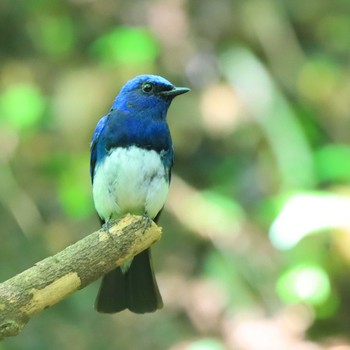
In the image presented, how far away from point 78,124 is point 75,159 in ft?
1.23

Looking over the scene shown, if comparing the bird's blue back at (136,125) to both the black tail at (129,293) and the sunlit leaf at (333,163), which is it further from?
the sunlit leaf at (333,163)

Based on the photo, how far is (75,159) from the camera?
599 centimetres

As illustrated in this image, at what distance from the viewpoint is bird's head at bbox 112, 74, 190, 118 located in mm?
4164

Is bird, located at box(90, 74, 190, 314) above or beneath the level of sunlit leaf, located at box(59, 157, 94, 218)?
beneath

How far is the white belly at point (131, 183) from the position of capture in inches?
152

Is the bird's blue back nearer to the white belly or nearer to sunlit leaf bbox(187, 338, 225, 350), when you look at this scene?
the white belly

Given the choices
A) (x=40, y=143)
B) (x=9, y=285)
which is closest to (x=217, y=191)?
(x=40, y=143)

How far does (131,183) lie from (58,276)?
862mm

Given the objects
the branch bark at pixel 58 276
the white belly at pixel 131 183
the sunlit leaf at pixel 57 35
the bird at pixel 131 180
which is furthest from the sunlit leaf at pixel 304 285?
the sunlit leaf at pixel 57 35

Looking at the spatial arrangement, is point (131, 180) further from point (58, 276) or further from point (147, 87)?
point (58, 276)

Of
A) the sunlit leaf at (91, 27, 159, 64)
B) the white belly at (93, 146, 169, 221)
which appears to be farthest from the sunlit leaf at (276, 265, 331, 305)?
the sunlit leaf at (91, 27, 159, 64)

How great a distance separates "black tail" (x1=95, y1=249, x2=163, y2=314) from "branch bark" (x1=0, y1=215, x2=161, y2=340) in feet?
1.81

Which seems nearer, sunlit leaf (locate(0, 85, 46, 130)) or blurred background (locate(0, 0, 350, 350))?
blurred background (locate(0, 0, 350, 350))

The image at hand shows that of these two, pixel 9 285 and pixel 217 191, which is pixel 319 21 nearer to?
pixel 217 191
